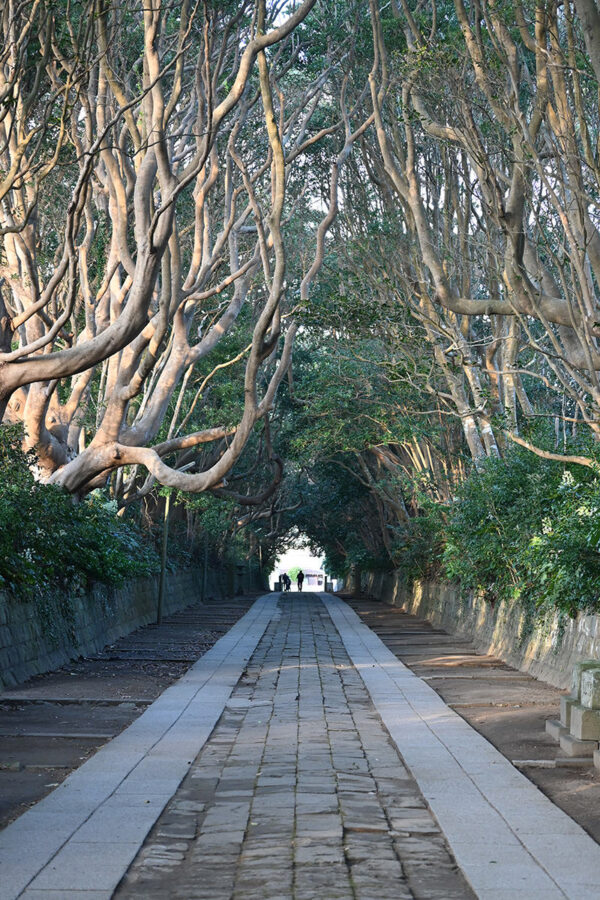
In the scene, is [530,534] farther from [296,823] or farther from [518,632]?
[296,823]

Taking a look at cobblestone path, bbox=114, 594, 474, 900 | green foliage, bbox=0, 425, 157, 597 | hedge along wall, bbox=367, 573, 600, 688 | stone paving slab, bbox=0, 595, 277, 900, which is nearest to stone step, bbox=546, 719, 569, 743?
cobblestone path, bbox=114, 594, 474, 900

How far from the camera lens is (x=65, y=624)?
596 inches

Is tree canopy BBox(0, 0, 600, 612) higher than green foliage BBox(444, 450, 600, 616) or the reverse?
higher

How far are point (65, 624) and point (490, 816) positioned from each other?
32.5 ft

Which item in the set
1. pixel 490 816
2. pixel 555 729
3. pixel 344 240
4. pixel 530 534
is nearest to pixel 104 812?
pixel 490 816

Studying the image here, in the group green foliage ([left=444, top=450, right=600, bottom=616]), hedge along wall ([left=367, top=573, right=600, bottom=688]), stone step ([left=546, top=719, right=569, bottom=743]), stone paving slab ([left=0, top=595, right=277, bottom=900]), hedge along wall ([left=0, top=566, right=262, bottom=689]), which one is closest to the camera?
stone paving slab ([left=0, top=595, right=277, bottom=900])

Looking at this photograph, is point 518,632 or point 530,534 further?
point 518,632

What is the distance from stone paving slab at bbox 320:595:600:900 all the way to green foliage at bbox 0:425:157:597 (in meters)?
4.60

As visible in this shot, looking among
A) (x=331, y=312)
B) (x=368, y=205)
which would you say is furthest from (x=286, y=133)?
(x=331, y=312)

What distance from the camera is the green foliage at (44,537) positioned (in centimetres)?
1287

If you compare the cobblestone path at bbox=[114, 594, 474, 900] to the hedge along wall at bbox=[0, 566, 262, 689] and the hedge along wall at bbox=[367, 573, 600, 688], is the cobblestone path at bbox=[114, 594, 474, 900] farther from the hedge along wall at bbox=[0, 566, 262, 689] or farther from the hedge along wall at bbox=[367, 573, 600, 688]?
the hedge along wall at bbox=[0, 566, 262, 689]

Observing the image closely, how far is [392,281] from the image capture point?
2209 cm

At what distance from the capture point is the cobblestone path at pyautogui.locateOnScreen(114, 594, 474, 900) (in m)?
4.84

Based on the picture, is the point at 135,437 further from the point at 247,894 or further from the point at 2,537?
the point at 247,894
